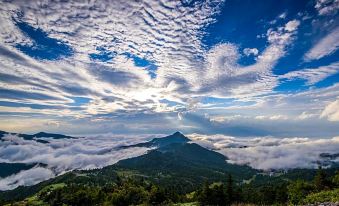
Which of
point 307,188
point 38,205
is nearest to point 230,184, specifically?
point 307,188

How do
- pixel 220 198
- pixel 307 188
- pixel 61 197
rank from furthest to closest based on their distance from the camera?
pixel 61 197, pixel 220 198, pixel 307 188

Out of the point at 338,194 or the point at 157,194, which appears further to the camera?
the point at 157,194

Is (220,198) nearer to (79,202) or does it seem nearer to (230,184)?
(230,184)

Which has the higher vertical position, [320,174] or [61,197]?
[320,174]

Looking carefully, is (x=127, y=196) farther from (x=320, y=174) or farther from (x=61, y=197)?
(x=61, y=197)

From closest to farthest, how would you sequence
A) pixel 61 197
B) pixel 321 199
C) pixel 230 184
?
1. pixel 321 199
2. pixel 230 184
3. pixel 61 197

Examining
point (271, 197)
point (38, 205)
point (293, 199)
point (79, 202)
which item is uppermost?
point (293, 199)

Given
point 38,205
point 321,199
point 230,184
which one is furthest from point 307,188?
point 38,205

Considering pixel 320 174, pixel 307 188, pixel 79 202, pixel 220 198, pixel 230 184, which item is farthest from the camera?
pixel 79 202

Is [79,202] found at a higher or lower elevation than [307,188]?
lower
